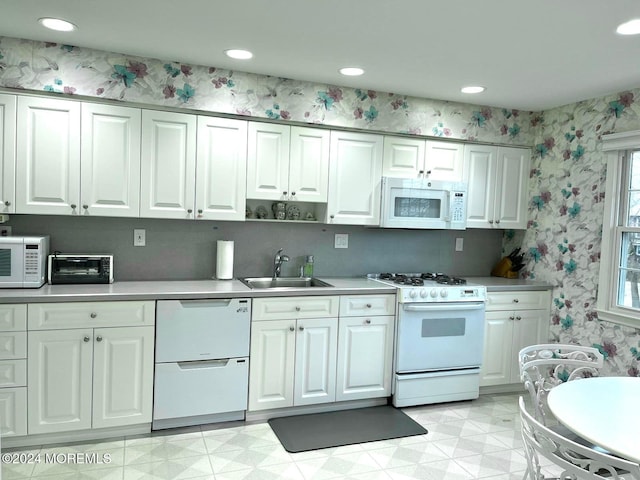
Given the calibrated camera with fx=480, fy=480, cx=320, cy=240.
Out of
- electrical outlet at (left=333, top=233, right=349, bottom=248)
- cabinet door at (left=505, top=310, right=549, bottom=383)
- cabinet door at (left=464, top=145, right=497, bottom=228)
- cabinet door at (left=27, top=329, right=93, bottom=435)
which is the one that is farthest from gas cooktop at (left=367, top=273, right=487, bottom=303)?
cabinet door at (left=27, top=329, right=93, bottom=435)

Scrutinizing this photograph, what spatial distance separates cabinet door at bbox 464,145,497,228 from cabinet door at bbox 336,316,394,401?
126 cm

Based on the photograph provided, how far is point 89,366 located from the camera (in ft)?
9.28

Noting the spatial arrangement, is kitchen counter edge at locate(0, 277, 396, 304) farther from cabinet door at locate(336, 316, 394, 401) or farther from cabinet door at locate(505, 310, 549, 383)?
cabinet door at locate(505, 310, 549, 383)

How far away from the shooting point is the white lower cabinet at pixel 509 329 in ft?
12.8

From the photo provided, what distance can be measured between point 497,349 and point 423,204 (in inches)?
52.6

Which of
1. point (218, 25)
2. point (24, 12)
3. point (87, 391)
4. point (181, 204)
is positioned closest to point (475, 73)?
point (218, 25)

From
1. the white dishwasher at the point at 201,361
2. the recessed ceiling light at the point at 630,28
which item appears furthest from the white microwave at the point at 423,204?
the recessed ceiling light at the point at 630,28

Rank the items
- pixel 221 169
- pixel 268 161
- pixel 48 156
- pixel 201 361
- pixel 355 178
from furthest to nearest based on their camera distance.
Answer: pixel 355 178 < pixel 268 161 < pixel 221 169 < pixel 201 361 < pixel 48 156

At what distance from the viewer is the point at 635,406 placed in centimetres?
186

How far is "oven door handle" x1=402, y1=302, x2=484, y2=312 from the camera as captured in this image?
11.6 ft

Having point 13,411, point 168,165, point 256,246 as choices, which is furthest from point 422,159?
point 13,411

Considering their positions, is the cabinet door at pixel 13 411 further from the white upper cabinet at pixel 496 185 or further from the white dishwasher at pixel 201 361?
the white upper cabinet at pixel 496 185

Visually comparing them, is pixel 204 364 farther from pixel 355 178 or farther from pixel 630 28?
pixel 630 28

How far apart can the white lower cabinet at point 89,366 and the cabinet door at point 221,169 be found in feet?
2.69
